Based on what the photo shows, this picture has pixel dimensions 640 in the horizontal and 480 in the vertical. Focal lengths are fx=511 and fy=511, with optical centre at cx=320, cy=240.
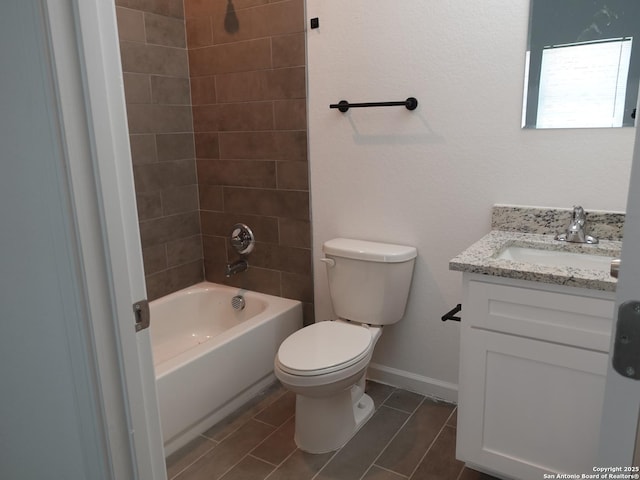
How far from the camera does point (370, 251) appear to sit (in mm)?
2266

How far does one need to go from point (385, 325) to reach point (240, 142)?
123 cm

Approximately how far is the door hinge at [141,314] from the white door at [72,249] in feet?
0.04

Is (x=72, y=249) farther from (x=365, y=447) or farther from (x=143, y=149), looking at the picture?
(x=143, y=149)

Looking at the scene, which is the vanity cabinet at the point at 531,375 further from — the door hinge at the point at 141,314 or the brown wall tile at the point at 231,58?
the brown wall tile at the point at 231,58

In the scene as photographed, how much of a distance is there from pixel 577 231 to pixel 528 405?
66cm

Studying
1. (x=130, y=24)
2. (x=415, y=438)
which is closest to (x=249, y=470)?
(x=415, y=438)

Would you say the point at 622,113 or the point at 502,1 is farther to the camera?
the point at 502,1

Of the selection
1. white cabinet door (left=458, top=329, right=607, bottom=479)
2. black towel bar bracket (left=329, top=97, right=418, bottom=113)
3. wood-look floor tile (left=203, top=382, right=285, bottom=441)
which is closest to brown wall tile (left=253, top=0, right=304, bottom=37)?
black towel bar bracket (left=329, top=97, right=418, bottom=113)

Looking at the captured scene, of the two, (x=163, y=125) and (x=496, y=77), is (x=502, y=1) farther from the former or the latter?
(x=163, y=125)

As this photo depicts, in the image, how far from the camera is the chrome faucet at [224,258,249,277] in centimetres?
278

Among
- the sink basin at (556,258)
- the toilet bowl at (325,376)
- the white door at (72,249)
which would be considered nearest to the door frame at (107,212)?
the white door at (72,249)

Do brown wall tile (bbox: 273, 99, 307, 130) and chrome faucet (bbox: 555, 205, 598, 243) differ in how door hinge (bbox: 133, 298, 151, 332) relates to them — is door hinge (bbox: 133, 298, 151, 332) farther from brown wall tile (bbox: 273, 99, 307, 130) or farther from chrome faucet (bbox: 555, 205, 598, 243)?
brown wall tile (bbox: 273, 99, 307, 130)

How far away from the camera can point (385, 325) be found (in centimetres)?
247

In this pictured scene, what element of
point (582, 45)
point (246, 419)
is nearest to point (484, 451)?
point (246, 419)
